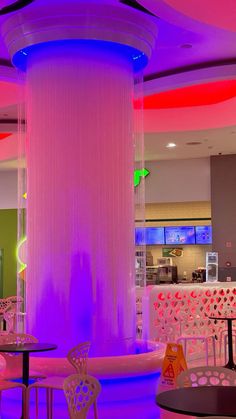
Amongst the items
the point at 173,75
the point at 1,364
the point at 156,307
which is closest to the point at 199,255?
the point at 156,307

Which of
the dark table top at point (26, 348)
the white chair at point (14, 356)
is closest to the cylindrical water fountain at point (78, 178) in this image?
the white chair at point (14, 356)

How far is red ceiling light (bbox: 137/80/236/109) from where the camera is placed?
11.1 meters

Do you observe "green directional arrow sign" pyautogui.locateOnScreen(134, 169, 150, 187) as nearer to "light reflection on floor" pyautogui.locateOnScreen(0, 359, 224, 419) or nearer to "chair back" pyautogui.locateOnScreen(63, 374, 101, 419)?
"light reflection on floor" pyautogui.locateOnScreen(0, 359, 224, 419)

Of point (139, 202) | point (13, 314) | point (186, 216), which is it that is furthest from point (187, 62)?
point (186, 216)

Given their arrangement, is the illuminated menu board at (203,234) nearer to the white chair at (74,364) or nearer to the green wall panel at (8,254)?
the green wall panel at (8,254)

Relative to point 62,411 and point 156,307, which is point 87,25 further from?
point 156,307

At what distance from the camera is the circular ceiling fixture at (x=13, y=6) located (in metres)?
6.18

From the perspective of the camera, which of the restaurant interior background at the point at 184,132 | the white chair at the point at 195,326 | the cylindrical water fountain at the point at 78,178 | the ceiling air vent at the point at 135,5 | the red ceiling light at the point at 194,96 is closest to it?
the ceiling air vent at the point at 135,5

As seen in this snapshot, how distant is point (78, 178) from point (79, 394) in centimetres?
295

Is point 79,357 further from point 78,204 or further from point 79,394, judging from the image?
point 78,204

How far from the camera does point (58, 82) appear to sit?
6.76 meters

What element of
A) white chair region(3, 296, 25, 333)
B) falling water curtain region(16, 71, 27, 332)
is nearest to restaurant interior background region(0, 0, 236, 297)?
falling water curtain region(16, 71, 27, 332)

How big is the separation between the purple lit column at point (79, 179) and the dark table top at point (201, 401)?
2.81 m

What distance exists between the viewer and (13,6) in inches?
248
